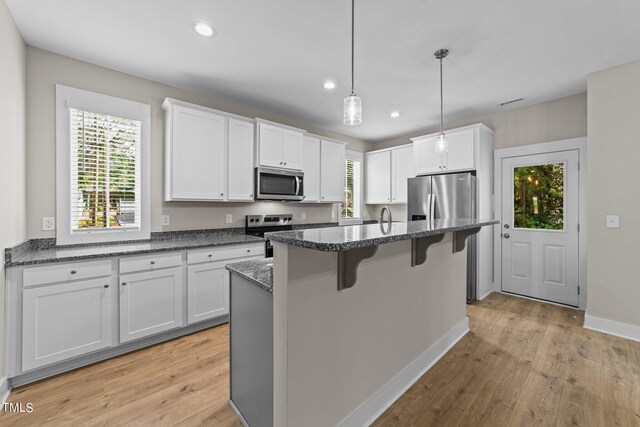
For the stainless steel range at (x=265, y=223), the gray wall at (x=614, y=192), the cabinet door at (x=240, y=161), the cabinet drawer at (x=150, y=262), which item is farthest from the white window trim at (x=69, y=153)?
the gray wall at (x=614, y=192)

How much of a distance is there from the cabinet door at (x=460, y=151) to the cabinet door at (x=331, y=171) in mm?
1613

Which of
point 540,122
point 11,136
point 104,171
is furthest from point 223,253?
point 540,122

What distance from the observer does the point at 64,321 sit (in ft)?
6.96

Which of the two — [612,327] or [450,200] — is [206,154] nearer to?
[450,200]

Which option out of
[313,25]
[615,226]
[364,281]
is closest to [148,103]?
[313,25]

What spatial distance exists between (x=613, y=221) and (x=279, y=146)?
3707mm

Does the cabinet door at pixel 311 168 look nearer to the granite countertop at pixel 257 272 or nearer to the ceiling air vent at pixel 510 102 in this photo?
the granite countertop at pixel 257 272

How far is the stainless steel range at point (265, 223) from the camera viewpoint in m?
3.78

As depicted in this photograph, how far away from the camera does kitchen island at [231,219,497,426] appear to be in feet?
4.08

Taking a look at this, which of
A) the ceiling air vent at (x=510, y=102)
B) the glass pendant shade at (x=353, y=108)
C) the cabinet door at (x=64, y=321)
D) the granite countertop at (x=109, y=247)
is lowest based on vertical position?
the cabinet door at (x=64, y=321)

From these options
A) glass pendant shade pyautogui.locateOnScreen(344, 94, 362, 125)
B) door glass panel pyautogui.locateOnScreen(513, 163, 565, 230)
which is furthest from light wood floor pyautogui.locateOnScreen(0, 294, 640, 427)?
glass pendant shade pyautogui.locateOnScreen(344, 94, 362, 125)

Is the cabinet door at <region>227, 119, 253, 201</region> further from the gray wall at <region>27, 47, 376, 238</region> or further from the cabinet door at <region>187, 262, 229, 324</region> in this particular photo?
the cabinet door at <region>187, 262, 229, 324</region>

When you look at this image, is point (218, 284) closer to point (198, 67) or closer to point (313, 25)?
point (198, 67)

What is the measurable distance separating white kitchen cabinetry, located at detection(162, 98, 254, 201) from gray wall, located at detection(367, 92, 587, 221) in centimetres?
341
